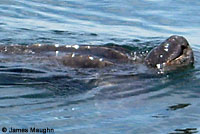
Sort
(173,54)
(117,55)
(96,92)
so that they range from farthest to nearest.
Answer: (117,55)
(173,54)
(96,92)

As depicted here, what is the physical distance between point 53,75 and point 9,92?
660 millimetres

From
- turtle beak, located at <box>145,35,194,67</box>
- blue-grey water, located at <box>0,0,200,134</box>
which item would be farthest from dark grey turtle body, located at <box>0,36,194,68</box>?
blue-grey water, located at <box>0,0,200,134</box>

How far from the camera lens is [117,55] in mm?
7879

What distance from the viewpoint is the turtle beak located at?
7.73 m

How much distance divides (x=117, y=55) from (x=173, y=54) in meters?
0.69

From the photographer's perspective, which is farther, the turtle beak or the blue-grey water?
the turtle beak

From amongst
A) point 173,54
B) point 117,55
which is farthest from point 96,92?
point 173,54

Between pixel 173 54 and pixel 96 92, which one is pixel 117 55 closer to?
pixel 173 54

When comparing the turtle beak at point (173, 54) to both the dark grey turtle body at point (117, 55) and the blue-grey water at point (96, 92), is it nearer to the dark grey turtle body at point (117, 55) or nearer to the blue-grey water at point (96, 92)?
the dark grey turtle body at point (117, 55)

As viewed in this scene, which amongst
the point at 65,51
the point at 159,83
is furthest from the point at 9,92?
the point at 159,83

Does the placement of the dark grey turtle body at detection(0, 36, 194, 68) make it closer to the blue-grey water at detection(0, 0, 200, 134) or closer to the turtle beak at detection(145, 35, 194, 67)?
the turtle beak at detection(145, 35, 194, 67)

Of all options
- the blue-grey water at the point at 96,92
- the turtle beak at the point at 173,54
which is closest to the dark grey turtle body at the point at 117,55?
the turtle beak at the point at 173,54

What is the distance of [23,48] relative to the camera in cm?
817

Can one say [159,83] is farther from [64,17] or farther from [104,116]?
[64,17]
